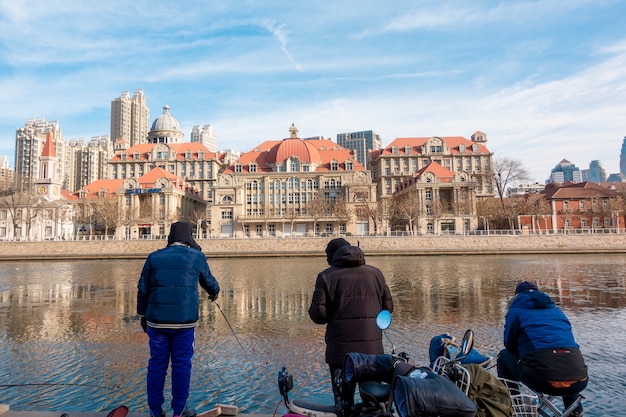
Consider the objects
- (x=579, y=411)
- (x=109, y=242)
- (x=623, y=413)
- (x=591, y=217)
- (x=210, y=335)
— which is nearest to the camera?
(x=579, y=411)

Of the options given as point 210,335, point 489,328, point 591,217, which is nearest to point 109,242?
point 210,335

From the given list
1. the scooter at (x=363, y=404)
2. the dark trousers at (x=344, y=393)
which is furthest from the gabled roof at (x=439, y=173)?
the scooter at (x=363, y=404)

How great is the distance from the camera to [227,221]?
78125mm

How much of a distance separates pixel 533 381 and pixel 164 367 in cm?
416

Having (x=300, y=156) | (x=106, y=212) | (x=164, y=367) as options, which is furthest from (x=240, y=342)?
(x=300, y=156)

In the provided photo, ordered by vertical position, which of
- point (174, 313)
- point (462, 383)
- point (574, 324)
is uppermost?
point (174, 313)

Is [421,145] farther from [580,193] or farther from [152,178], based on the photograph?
[152,178]

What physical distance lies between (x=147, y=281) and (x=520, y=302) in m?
4.41

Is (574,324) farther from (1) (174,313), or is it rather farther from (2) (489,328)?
(1) (174,313)

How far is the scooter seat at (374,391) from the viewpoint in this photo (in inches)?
141

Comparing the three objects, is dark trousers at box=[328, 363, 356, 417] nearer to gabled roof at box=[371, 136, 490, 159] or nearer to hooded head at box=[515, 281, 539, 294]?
hooded head at box=[515, 281, 539, 294]

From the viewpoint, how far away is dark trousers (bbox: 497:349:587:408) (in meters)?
4.45

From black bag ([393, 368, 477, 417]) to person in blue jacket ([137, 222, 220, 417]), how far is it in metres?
2.83

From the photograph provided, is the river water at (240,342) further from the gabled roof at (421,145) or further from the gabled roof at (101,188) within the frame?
the gabled roof at (421,145)
